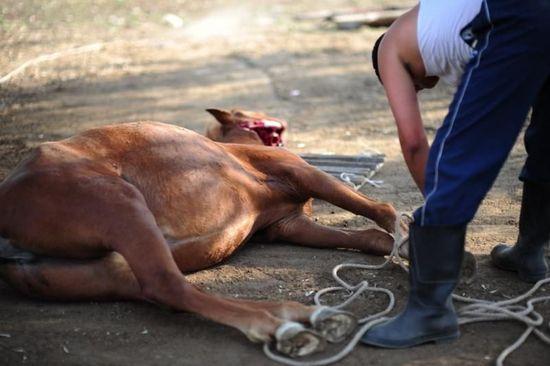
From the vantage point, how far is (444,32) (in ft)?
10.8

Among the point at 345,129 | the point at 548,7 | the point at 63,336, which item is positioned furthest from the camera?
the point at 345,129

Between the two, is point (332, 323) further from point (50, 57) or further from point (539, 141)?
point (50, 57)

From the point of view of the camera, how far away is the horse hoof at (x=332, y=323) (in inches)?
127

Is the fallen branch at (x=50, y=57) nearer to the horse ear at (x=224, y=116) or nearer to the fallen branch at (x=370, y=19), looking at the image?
the fallen branch at (x=370, y=19)

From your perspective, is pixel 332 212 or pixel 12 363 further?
pixel 332 212

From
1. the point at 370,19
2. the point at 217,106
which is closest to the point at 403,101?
the point at 217,106

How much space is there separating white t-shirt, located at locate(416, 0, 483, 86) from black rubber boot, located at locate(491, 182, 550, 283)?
0.80 meters

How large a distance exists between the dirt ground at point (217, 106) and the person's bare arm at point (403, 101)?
2.33 feet

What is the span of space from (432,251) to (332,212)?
187 centimetres

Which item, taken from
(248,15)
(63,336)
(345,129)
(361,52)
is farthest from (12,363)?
(248,15)

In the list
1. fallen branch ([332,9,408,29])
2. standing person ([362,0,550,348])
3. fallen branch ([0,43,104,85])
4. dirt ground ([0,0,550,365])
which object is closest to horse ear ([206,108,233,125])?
dirt ground ([0,0,550,365])

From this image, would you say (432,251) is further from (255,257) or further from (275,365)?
(255,257)

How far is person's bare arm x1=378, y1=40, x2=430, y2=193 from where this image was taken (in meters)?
3.45

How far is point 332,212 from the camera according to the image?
504 cm
